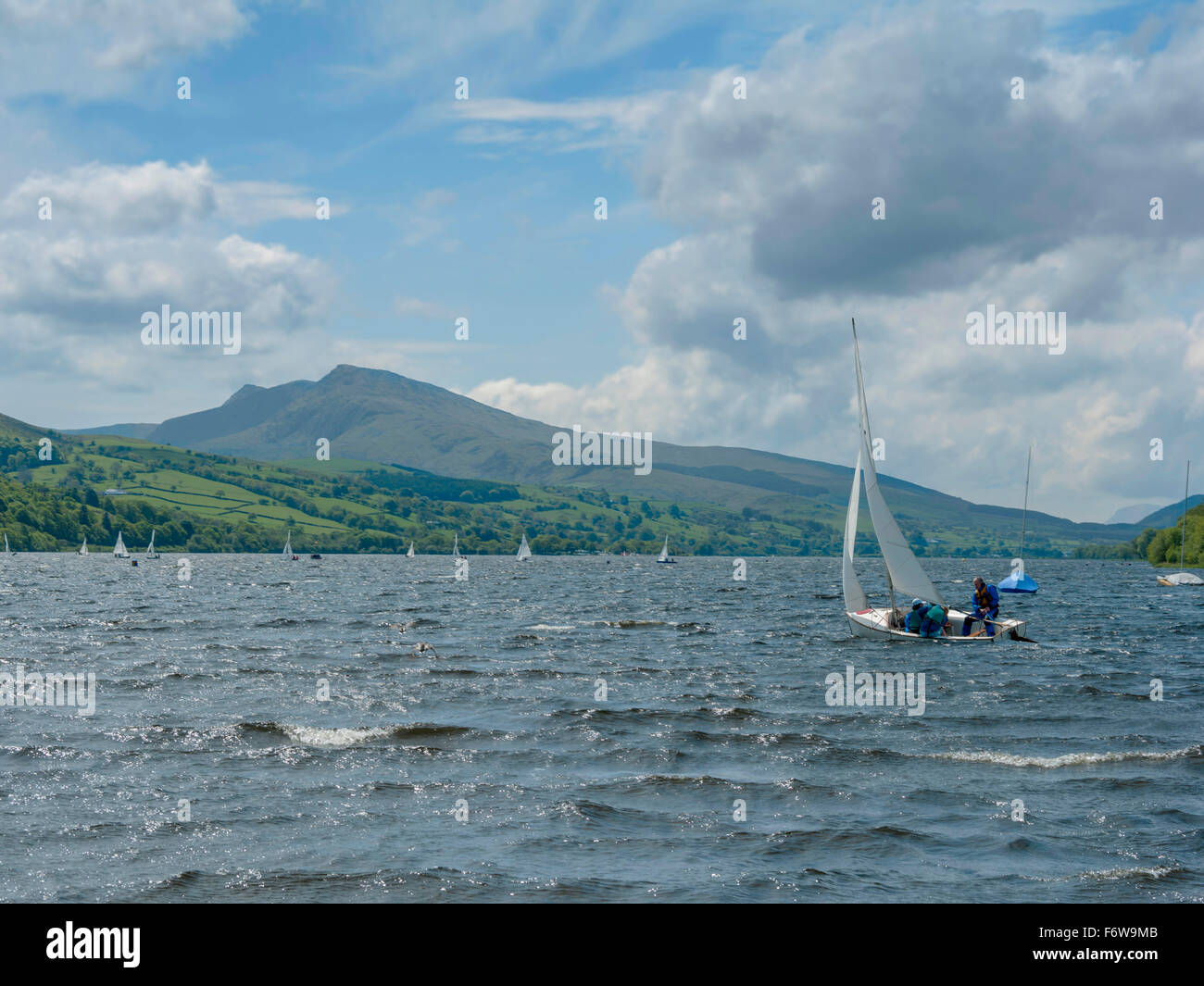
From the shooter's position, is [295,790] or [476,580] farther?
[476,580]

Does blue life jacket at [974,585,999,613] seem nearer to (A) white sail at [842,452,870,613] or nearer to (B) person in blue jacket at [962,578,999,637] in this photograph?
(B) person in blue jacket at [962,578,999,637]

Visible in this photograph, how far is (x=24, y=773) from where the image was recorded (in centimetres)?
2383

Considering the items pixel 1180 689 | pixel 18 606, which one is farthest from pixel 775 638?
pixel 18 606

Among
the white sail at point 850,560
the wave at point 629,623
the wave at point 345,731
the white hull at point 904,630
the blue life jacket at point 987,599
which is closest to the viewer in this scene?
the wave at point 345,731

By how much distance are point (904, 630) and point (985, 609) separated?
7676mm

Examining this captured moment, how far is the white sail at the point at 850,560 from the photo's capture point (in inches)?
2196

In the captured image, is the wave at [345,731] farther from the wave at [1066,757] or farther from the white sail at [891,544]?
the white sail at [891,544]

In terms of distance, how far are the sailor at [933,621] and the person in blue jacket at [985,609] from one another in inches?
122

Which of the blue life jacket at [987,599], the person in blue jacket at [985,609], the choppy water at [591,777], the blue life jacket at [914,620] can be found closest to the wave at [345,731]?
the choppy water at [591,777]

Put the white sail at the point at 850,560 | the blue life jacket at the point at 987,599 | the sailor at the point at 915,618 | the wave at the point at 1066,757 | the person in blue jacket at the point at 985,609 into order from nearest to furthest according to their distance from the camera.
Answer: the wave at the point at 1066,757 → the white sail at the point at 850,560 → the sailor at the point at 915,618 → the person in blue jacket at the point at 985,609 → the blue life jacket at the point at 987,599

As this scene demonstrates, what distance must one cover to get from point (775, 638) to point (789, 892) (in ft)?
156

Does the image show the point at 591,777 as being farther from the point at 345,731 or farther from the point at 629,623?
the point at 629,623

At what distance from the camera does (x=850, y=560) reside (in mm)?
57938
